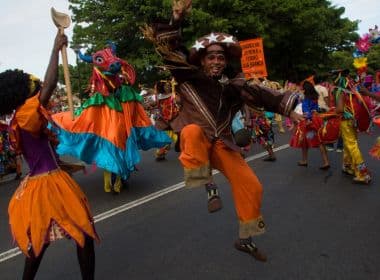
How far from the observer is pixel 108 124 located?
309 inches

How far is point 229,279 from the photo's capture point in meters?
4.23

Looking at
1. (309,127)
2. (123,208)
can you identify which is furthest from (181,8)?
(309,127)

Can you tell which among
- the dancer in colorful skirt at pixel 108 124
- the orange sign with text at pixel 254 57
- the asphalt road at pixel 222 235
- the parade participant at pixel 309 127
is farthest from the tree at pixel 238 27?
the asphalt road at pixel 222 235

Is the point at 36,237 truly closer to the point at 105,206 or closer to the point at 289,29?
the point at 105,206

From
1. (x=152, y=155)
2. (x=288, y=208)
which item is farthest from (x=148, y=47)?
(x=288, y=208)

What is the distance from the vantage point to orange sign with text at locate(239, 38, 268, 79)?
626 inches

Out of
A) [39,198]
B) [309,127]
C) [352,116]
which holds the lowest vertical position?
[309,127]

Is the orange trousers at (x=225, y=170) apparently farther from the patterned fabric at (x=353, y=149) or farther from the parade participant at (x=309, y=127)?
the parade participant at (x=309, y=127)

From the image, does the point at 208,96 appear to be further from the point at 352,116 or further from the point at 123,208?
the point at 352,116

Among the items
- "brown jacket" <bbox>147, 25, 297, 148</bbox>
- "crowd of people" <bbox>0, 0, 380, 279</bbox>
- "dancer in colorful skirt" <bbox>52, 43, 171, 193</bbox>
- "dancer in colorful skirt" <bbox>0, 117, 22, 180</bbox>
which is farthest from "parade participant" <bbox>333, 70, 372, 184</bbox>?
"dancer in colorful skirt" <bbox>0, 117, 22, 180</bbox>

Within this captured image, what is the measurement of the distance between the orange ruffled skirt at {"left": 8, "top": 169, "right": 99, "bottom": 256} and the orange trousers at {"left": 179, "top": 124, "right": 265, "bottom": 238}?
913 millimetres

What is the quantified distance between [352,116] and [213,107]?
4.47 metres

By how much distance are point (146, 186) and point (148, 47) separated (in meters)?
23.4

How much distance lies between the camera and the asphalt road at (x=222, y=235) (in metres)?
4.47
